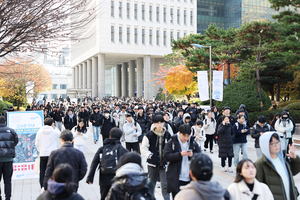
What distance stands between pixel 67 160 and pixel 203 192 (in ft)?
8.59

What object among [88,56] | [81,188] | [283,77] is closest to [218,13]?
[88,56]

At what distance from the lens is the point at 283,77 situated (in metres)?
24.8

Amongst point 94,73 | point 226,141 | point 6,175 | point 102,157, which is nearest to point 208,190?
point 102,157

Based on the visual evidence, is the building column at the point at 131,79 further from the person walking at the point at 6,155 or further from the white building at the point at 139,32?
the person walking at the point at 6,155

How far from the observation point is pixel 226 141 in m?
8.61

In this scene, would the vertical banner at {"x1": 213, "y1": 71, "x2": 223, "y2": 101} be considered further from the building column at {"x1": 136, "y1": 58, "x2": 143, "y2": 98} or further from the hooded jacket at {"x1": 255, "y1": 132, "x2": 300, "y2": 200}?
the building column at {"x1": 136, "y1": 58, "x2": 143, "y2": 98}

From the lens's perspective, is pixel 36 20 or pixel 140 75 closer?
pixel 36 20

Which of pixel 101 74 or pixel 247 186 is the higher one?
pixel 101 74

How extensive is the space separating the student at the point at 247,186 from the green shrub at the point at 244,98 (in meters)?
16.6

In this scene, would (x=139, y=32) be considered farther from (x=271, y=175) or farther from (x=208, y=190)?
(x=208, y=190)

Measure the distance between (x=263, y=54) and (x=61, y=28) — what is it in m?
16.7

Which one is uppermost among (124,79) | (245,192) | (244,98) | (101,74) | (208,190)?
(101,74)

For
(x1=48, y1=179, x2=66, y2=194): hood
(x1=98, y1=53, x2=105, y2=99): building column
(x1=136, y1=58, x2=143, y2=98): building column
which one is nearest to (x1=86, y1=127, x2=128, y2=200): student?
(x1=48, y1=179, x2=66, y2=194): hood

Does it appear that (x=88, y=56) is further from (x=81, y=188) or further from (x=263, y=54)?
(x=81, y=188)
